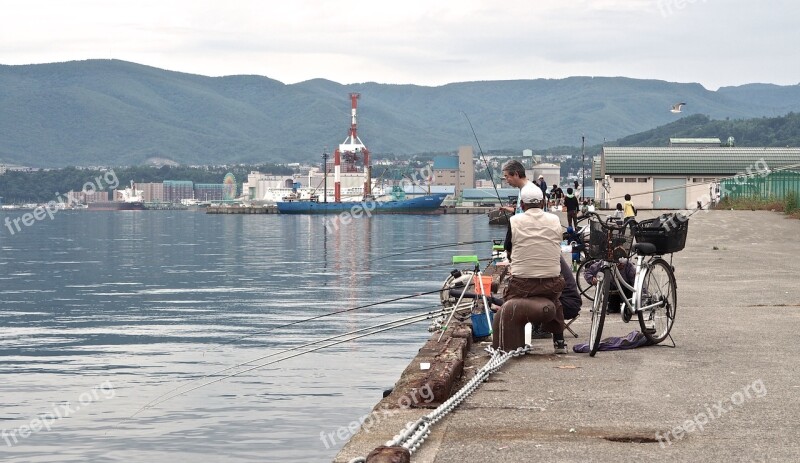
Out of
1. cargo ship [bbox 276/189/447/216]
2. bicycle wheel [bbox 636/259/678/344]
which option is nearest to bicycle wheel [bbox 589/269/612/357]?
bicycle wheel [bbox 636/259/678/344]

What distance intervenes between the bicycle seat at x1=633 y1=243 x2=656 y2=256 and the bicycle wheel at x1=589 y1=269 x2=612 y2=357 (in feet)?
1.91

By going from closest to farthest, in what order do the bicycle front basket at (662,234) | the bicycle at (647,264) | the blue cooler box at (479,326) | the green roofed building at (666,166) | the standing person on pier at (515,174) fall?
the standing person on pier at (515,174)
the bicycle at (647,264)
the bicycle front basket at (662,234)
the blue cooler box at (479,326)
the green roofed building at (666,166)

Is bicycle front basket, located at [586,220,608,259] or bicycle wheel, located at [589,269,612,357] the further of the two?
bicycle front basket, located at [586,220,608,259]

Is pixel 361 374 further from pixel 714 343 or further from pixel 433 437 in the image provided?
pixel 433 437

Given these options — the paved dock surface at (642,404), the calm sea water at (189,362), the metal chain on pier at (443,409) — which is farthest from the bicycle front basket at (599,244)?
the calm sea water at (189,362)

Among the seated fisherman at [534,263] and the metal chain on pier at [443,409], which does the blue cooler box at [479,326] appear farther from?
the seated fisherman at [534,263]

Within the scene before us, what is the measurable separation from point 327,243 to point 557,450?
63.7 meters

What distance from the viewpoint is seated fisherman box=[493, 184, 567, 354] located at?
10.7 metres

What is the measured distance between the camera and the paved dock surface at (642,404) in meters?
7.00

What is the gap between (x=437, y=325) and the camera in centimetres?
1560

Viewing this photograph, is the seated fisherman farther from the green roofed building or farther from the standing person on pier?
the green roofed building

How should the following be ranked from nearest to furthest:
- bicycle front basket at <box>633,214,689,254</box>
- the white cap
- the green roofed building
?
the white cap < bicycle front basket at <box>633,214,689,254</box> < the green roofed building

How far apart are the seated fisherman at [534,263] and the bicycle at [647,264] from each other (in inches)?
25.6

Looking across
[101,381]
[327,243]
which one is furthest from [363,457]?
[327,243]
